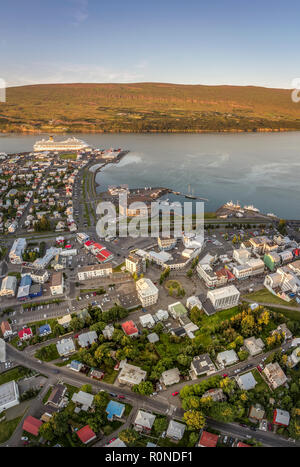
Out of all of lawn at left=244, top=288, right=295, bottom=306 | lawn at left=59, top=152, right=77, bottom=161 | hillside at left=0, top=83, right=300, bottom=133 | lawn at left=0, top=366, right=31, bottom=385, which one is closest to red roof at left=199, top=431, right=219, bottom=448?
lawn at left=0, top=366, right=31, bottom=385

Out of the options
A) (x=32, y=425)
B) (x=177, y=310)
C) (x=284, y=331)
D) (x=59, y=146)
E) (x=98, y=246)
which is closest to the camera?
(x=32, y=425)

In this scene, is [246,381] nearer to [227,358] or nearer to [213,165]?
[227,358]

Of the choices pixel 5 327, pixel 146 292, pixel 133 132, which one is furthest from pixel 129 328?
pixel 133 132

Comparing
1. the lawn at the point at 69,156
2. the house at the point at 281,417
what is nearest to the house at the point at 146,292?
the house at the point at 281,417

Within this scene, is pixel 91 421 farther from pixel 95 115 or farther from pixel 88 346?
pixel 95 115
